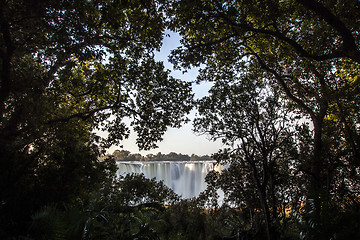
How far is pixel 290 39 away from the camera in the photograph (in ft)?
17.1

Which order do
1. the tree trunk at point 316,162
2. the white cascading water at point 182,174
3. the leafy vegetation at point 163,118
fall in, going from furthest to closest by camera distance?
the white cascading water at point 182,174
the tree trunk at point 316,162
the leafy vegetation at point 163,118

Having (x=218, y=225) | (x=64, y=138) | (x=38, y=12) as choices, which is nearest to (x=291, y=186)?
(x=218, y=225)

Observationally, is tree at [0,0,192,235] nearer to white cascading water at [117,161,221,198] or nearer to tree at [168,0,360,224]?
tree at [168,0,360,224]

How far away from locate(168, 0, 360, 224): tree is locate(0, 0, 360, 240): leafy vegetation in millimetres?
47

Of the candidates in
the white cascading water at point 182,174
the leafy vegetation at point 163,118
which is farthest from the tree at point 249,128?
the white cascading water at point 182,174

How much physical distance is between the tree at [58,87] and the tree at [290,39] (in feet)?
4.14

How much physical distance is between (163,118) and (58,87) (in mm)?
3572

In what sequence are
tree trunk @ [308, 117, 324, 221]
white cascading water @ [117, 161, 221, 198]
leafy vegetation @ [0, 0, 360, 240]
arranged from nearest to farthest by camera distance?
leafy vegetation @ [0, 0, 360, 240], tree trunk @ [308, 117, 324, 221], white cascading water @ [117, 161, 221, 198]

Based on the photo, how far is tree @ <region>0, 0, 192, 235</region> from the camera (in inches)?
180

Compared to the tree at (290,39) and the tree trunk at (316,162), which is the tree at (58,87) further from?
the tree trunk at (316,162)

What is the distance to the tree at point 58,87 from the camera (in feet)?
15.0

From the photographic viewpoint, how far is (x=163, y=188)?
8773 millimetres

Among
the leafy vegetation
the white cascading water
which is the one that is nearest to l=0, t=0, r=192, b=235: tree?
the leafy vegetation

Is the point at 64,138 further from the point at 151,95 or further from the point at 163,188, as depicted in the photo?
the point at 163,188
